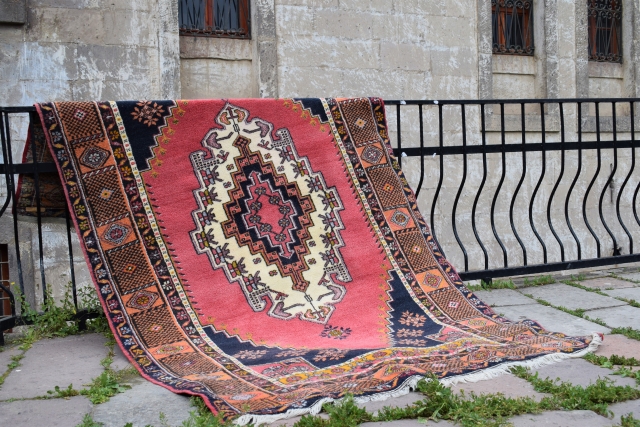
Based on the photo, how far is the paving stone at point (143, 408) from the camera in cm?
244

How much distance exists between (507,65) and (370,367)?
7.16 meters

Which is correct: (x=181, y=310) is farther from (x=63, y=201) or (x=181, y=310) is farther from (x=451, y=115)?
(x=451, y=115)

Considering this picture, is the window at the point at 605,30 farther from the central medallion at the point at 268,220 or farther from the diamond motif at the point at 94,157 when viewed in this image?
the diamond motif at the point at 94,157

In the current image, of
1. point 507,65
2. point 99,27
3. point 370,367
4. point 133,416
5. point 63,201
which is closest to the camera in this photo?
point 133,416

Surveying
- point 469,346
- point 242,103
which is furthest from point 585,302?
point 242,103

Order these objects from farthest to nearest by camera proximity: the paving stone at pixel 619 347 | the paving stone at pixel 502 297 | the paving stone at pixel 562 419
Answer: the paving stone at pixel 502 297 → the paving stone at pixel 619 347 → the paving stone at pixel 562 419

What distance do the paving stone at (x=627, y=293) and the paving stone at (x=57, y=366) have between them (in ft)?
10.4

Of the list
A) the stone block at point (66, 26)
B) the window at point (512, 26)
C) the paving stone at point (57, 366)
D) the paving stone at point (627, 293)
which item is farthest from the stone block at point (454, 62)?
the paving stone at point (57, 366)

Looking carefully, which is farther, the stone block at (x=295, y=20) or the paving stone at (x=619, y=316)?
the stone block at (x=295, y=20)

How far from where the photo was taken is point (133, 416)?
2.48 metres

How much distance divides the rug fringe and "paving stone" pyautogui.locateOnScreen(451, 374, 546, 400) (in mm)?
24

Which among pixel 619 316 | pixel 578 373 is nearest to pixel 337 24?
pixel 619 316

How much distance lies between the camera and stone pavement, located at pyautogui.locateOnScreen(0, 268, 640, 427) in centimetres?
242

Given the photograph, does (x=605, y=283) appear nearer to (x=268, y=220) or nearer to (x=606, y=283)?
(x=606, y=283)
